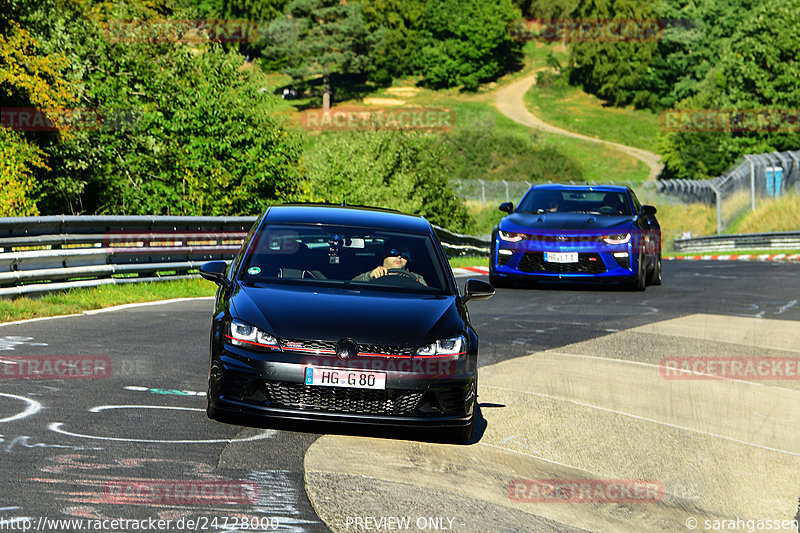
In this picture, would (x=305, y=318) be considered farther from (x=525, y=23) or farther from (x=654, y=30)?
(x=525, y=23)

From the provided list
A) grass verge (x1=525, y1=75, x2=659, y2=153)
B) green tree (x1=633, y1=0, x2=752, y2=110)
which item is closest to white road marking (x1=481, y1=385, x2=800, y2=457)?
grass verge (x1=525, y1=75, x2=659, y2=153)

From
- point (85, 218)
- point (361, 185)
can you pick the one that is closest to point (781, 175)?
point (361, 185)

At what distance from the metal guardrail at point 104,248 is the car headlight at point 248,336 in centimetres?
724

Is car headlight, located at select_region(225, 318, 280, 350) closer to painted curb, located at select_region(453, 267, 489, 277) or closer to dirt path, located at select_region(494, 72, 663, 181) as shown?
painted curb, located at select_region(453, 267, 489, 277)

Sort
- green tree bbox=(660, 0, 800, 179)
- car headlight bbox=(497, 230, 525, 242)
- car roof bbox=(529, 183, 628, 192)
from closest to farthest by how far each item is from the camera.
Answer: car headlight bbox=(497, 230, 525, 242), car roof bbox=(529, 183, 628, 192), green tree bbox=(660, 0, 800, 179)

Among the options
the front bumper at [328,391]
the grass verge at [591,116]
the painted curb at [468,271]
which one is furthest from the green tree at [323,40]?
the front bumper at [328,391]

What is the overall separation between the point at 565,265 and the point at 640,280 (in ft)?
5.10

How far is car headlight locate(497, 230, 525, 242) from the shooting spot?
16.6m

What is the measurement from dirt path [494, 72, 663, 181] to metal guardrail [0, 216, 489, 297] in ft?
225

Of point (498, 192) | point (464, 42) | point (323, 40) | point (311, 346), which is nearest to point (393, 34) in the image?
point (464, 42)

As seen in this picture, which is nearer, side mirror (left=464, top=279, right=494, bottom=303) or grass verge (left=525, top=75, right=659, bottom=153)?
side mirror (left=464, top=279, right=494, bottom=303)

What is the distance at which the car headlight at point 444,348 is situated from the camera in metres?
6.86

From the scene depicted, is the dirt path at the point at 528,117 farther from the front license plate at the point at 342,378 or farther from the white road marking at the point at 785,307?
the front license plate at the point at 342,378

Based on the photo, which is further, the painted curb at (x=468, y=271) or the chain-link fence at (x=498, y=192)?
the chain-link fence at (x=498, y=192)
